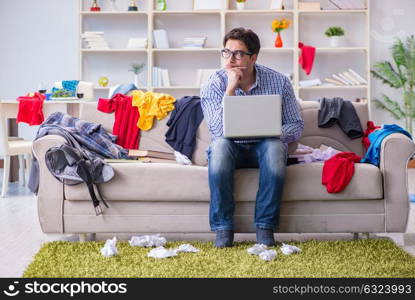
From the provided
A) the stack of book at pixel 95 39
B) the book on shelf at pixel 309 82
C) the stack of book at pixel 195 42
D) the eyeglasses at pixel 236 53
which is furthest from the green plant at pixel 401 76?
the eyeglasses at pixel 236 53

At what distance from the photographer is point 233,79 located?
3418 mm

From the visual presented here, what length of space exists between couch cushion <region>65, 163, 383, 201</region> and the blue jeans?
0.09 m

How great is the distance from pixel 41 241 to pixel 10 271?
2.30ft

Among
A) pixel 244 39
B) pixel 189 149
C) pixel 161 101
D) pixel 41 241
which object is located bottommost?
pixel 41 241

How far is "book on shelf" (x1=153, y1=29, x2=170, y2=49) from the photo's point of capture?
284 inches

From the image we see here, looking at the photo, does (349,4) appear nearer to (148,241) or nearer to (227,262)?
(148,241)

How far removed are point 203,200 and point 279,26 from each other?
4.12 m

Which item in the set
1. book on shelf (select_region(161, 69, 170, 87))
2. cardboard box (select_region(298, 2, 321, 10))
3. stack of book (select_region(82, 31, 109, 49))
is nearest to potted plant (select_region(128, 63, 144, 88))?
book on shelf (select_region(161, 69, 170, 87))

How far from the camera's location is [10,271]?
287 centimetres

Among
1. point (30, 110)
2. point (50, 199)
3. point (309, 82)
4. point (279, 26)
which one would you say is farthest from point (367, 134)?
point (279, 26)

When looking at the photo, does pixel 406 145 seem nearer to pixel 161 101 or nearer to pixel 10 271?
pixel 161 101

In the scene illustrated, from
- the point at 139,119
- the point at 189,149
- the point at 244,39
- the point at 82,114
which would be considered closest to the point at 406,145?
the point at 244,39

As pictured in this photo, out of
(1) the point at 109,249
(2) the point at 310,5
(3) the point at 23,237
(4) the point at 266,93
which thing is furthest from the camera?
(2) the point at 310,5

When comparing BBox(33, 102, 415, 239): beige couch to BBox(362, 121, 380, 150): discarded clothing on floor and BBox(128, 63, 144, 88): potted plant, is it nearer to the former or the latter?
BBox(362, 121, 380, 150): discarded clothing on floor
